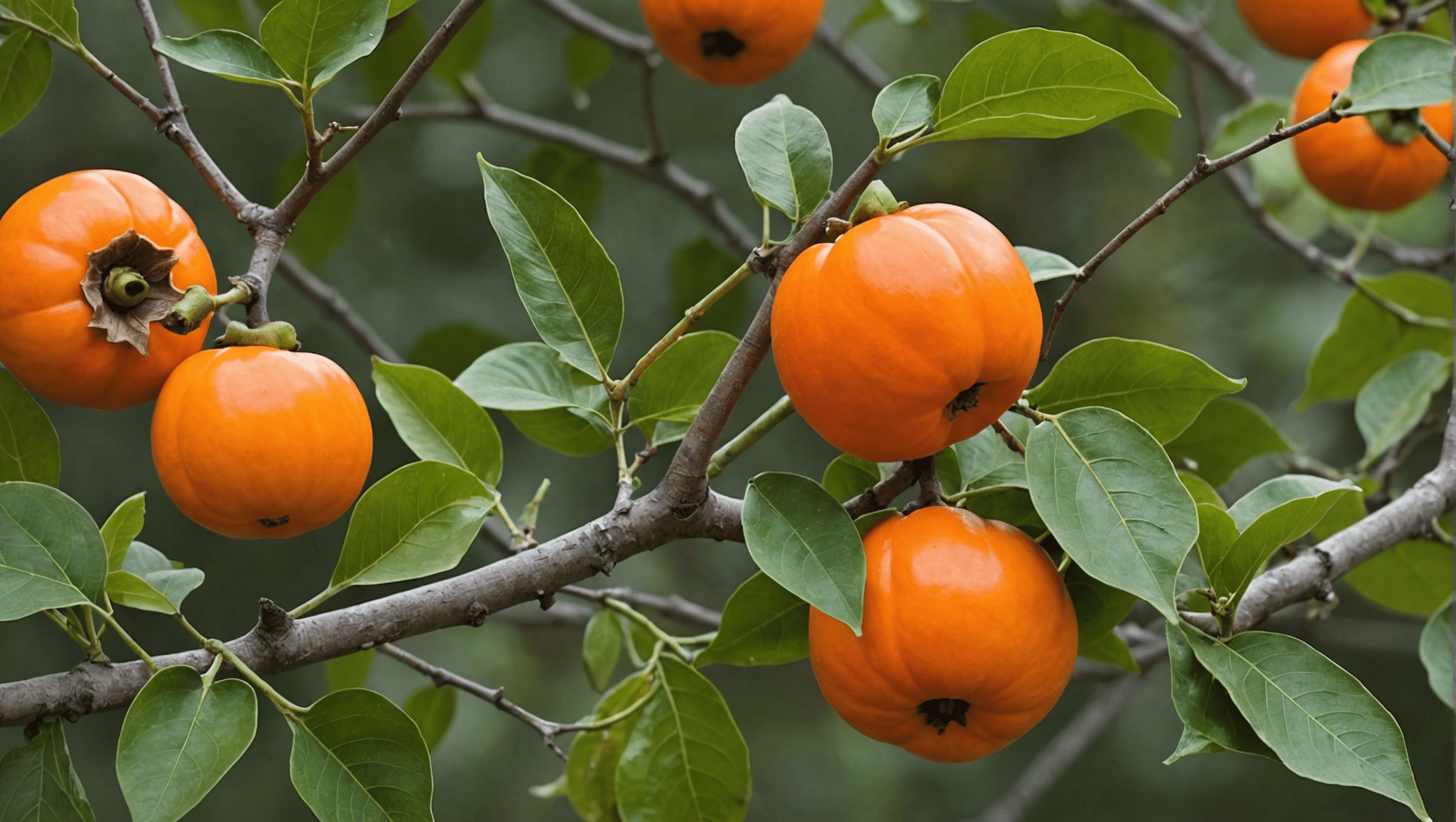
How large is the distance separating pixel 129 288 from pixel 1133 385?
0.74 m

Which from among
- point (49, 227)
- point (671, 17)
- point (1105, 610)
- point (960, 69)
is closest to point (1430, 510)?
point (1105, 610)

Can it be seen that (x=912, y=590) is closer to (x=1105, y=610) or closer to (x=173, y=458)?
(x=1105, y=610)

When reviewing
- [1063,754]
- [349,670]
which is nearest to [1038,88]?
[349,670]

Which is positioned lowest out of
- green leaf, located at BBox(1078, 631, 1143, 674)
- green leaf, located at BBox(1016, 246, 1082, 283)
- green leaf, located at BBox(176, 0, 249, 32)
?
green leaf, located at BBox(1078, 631, 1143, 674)

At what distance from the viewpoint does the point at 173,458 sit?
0.75m

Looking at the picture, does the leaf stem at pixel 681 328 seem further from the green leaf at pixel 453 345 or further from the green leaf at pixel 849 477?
the green leaf at pixel 453 345

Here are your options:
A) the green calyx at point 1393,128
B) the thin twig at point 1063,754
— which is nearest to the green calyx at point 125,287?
the green calyx at point 1393,128

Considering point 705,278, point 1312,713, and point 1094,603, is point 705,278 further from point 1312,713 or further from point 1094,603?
point 1312,713

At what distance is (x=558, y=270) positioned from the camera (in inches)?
33.9

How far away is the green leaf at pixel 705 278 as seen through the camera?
1599 mm

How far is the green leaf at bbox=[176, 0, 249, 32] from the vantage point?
61.2 inches

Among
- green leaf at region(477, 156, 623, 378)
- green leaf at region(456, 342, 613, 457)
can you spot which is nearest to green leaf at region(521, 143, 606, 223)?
green leaf at region(456, 342, 613, 457)

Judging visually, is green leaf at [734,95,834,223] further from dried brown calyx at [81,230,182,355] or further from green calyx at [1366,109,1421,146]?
green calyx at [1366,109,1421,146]

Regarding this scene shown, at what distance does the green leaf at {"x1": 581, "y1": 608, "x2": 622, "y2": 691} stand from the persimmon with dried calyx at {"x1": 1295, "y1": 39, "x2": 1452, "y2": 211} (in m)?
1.06
